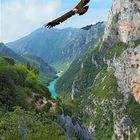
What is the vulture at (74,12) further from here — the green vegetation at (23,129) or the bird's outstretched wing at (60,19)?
the green vegetation at (23,129)

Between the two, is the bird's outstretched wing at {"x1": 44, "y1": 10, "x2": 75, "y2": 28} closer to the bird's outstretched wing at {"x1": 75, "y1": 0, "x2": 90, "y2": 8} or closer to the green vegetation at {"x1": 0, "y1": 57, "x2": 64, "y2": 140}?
the bird's outstretched wing at {"x1": 75, "y1": 0, "x2": 90, "y2": 8}

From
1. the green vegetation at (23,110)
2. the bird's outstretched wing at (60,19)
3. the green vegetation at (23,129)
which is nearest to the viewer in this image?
the bird's outstretched wing at (60,19)

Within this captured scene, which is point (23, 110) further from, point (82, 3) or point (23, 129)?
point (82, 3)

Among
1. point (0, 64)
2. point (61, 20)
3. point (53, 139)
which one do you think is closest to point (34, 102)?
point (0, 64)

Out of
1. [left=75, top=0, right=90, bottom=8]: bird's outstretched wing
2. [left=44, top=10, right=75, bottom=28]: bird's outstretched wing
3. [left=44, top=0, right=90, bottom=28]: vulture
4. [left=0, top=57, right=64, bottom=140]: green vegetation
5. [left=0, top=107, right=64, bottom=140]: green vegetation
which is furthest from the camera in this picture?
[left=0, top=57, right=64, bottom=140]: green vegetation

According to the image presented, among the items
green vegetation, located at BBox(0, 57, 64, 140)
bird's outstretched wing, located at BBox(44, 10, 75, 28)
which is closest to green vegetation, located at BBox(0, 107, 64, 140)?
green vegetation, located at BBox(0, 57, 64, 140)

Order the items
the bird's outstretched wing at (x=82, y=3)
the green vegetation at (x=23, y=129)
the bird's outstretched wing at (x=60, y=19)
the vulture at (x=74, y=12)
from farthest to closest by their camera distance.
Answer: the green vegetation at (x=23, y=129) < the bird's outstretched wing at (x=60, y=19) < the vulture at (x=74, y=12) < the bird's outstretched wing at (x=82, y=3)

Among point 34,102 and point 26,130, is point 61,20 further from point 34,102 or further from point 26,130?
point 34,102

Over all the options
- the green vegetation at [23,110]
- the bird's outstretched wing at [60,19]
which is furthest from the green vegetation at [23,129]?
the bird's outstretched wing at [60,19]

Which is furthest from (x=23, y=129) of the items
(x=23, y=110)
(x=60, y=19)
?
(x=60, y=19)
